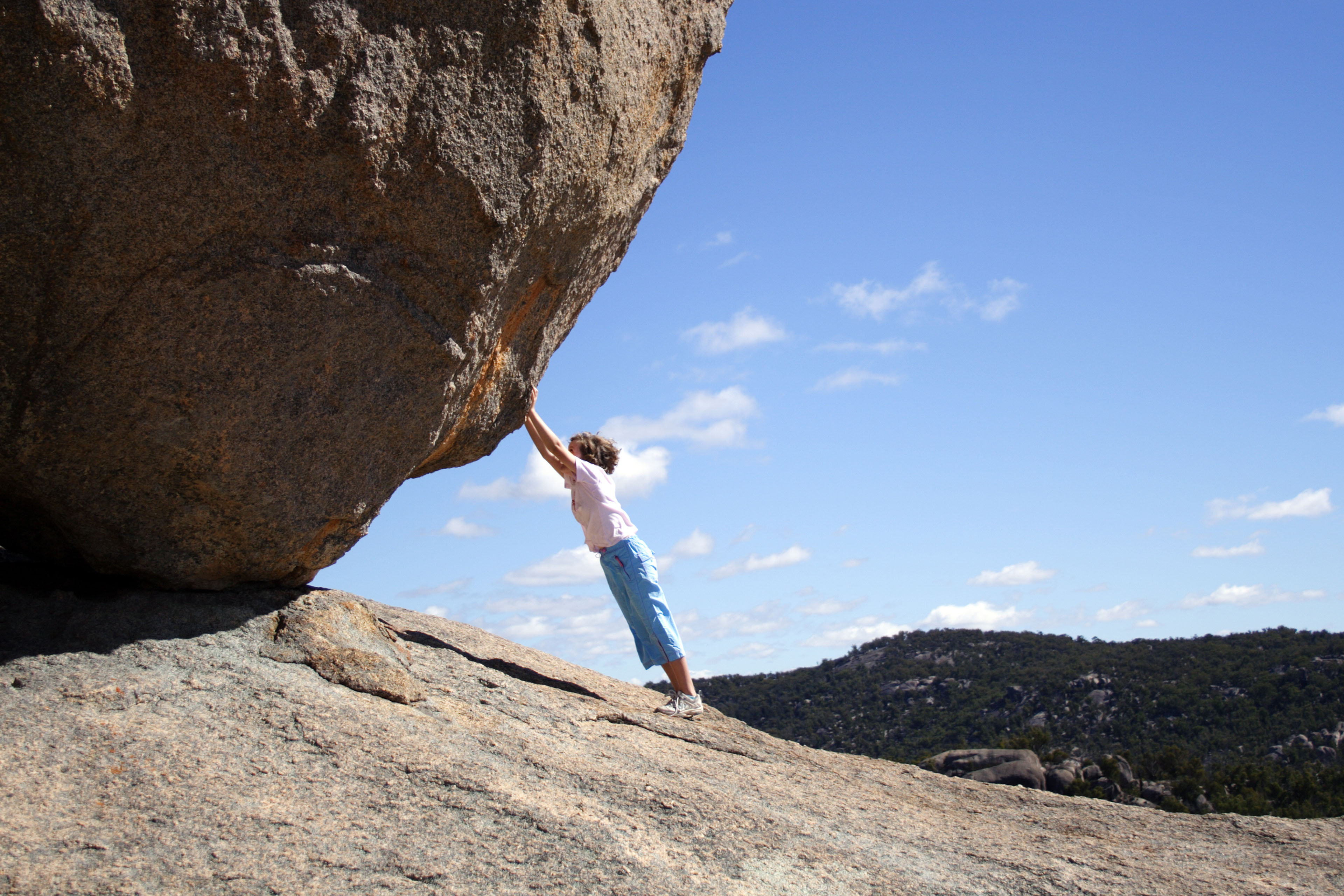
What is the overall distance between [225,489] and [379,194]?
4.71 feet

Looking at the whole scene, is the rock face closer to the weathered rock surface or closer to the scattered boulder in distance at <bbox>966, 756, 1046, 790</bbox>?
the weathered rock surface

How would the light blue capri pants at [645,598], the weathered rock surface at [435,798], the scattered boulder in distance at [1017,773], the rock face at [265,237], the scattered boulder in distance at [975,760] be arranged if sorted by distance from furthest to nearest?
1. the scattered boulder in distance at [975,760]
2. the scattered boulder in distance at [1017,773]
3. the light blue capri pants at [645,598]
4. the rock face at [265,237]
5. the weathered rock surface at [435,798]

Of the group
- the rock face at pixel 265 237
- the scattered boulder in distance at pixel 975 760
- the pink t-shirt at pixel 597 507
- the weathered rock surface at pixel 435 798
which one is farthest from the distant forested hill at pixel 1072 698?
the rock face at pixel 265 237

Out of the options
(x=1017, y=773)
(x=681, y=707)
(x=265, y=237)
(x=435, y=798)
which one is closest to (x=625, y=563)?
(x=681, y=707)

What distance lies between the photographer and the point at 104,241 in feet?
11.8

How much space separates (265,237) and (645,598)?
283 cm

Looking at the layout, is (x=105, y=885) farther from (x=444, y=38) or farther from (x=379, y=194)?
(x=444, y=38)

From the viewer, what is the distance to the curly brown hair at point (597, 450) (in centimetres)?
581

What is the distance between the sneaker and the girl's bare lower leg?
3cm

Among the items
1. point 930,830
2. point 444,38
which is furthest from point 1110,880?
point 444,38

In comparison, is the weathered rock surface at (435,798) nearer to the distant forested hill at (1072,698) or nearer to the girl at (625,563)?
the girl at (625,563)

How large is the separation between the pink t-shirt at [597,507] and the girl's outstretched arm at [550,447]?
0.15 ft

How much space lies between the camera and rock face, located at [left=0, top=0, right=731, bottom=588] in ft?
11.3

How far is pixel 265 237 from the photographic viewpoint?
3744 mm
